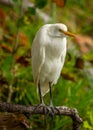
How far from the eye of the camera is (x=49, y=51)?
2316 mm

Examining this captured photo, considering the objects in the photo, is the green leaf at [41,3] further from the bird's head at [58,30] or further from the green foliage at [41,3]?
the bird's head at [58,30]

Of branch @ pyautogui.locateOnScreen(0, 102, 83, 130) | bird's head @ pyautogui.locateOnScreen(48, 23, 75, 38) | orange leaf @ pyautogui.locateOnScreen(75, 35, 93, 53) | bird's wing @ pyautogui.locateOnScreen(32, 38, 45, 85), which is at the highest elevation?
bird's head @ pyautogui.locateOnScreen(48, 23, 75, 38)

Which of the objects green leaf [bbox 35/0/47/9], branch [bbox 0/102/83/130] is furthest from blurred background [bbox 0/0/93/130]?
branch [bbox 0/102/83/130]

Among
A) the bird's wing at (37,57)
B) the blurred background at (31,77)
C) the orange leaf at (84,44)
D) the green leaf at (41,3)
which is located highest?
the green leaf at (41,3)

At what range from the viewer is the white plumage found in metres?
2.28

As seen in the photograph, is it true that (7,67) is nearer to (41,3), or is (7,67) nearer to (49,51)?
(41,3)

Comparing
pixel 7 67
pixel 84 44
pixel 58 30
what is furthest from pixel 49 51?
pixel 84 44

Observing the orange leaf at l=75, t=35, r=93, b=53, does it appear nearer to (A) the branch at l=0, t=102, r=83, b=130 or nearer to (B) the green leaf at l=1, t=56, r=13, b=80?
(B) the green leaf at l=1, t=56, r=13, b=80

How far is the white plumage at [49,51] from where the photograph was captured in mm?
2279

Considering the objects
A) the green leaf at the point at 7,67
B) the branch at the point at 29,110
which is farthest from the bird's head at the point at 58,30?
the green leaf at the point at 7,67

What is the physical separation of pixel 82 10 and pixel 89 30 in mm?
635

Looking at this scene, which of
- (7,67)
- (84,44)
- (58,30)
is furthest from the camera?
(84,44)

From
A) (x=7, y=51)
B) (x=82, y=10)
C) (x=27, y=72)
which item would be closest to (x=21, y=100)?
(x=27, y=72)

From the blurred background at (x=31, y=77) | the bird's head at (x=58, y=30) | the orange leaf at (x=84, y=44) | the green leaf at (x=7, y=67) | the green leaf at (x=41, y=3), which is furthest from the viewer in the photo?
the orange leaf at (x=84, y=44)
